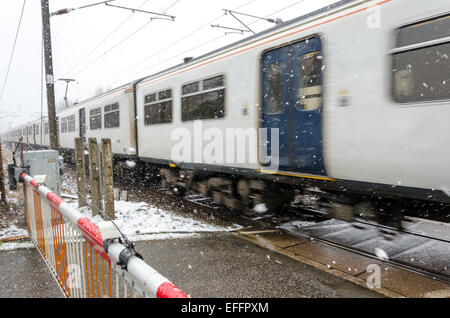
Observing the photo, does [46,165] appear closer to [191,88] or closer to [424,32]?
[191,88]

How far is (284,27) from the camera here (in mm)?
5426

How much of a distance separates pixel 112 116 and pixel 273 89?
7.63 meters

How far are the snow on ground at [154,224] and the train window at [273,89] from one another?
2211 mm

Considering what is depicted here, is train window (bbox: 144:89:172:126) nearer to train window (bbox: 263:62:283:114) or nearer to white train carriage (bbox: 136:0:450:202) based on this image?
white train carriage (bbox: 136:0:450:202)

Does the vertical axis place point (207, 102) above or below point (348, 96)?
above

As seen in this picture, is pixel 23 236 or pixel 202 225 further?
pixel 202 225

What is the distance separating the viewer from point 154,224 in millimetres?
5973

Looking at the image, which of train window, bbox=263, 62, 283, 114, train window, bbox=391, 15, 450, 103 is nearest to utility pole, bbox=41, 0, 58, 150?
train window, bbox=263, 62, 283, 114

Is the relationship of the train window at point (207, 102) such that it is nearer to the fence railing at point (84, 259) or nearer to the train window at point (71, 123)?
the fence railing at point (84, 259)

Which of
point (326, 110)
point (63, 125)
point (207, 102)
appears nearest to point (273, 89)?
point (326, 110)
